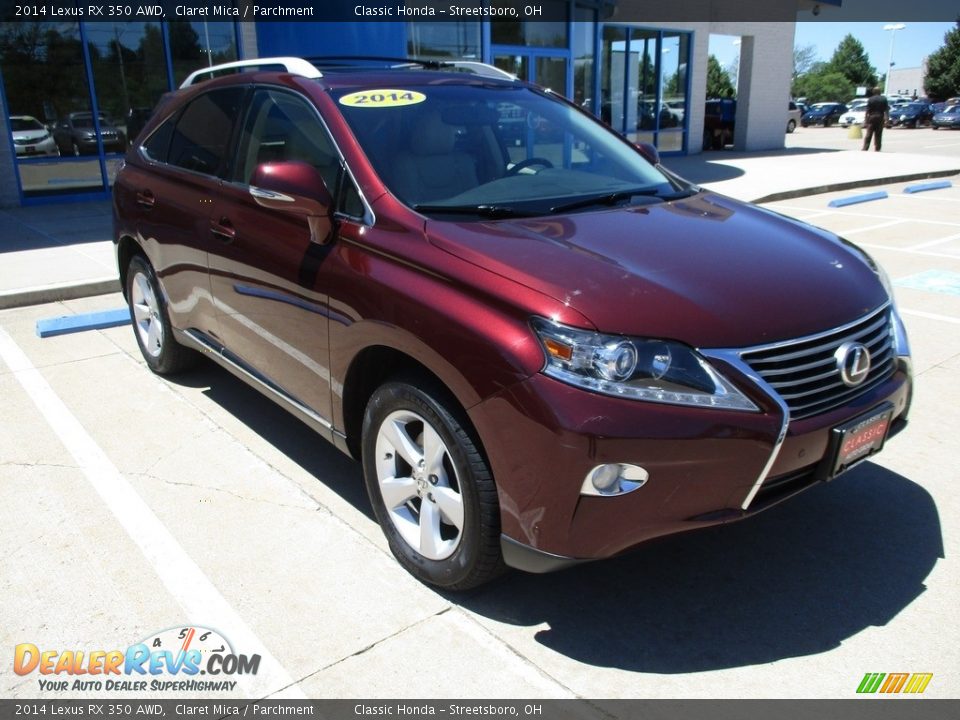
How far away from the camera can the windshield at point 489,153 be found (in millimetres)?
3273

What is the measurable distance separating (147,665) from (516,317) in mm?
1685

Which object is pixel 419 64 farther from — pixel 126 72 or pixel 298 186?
pixel 126 72

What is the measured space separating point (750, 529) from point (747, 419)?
3.99ft

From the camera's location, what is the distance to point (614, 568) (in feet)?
10.6

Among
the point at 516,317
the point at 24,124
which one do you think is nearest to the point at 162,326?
the point at 516,317

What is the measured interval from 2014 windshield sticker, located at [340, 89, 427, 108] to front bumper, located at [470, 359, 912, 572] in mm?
1658

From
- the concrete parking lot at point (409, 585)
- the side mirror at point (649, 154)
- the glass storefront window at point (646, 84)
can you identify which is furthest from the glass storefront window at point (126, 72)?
the side mirror at point (649, 154)

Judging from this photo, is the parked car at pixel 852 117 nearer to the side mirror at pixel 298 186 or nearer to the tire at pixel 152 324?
the tire at pixel 152 324

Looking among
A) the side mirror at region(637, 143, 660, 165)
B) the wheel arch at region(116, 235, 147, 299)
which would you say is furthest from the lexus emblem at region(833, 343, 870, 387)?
the wheel arch at region(116, 235, 147, 299)

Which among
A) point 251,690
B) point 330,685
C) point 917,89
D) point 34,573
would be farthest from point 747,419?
point 917,89

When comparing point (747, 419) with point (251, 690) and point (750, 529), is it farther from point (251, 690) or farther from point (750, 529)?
point (251, 690)

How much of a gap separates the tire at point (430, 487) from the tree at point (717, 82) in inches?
2376

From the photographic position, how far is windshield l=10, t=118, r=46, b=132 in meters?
12.4

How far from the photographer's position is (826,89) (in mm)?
77188
